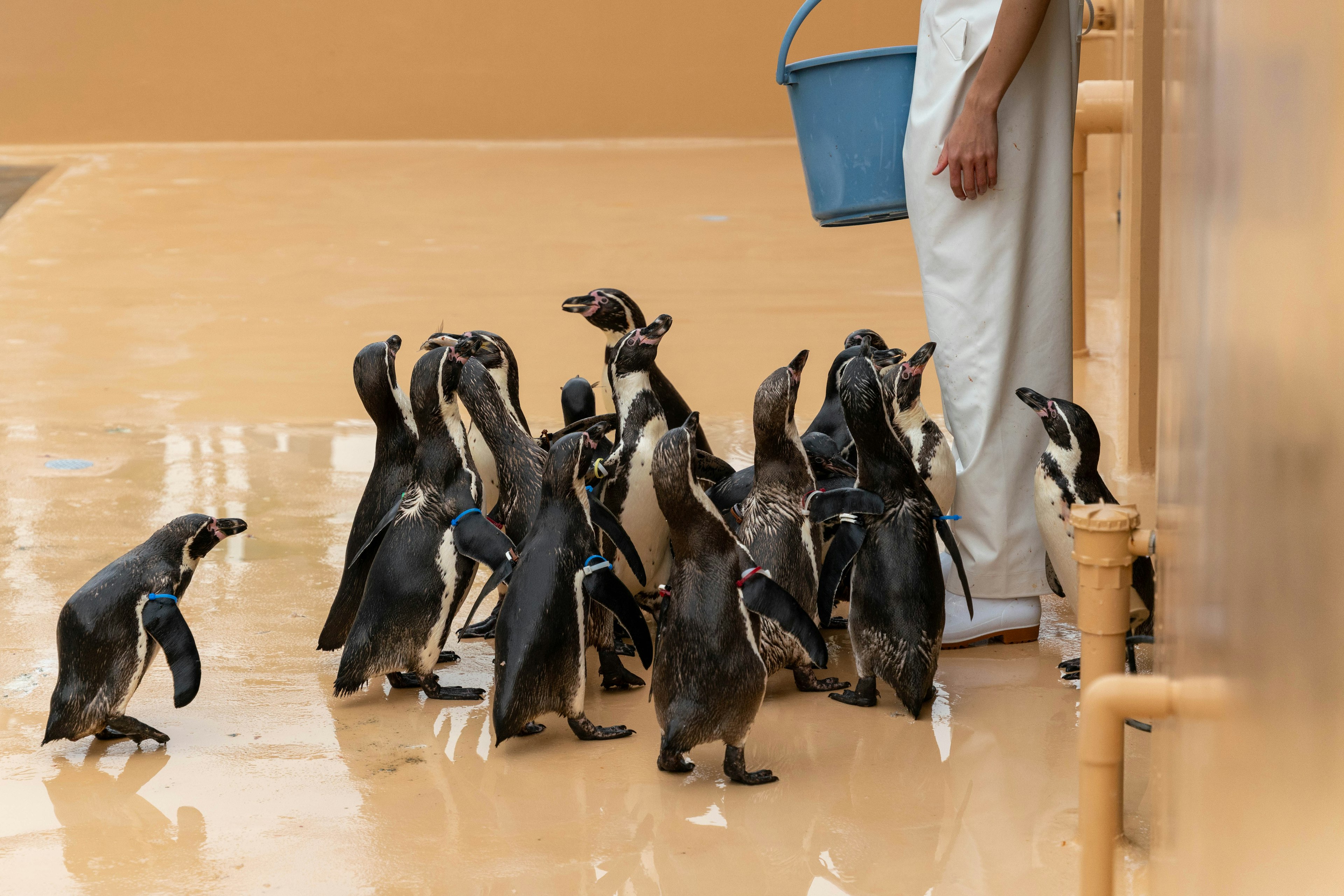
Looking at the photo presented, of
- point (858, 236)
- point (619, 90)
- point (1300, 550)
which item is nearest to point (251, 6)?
point (619, 90)

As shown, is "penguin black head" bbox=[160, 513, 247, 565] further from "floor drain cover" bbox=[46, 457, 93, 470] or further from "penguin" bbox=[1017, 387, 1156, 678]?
"floor drain cover" bbox=[46, 457, 93, 470]

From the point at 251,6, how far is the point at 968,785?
11463mm

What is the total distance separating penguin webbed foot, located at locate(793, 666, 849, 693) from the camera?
280 centimetres

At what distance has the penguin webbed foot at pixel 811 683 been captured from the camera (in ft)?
9.18

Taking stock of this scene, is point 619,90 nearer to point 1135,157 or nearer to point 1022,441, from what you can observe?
point 1135,157

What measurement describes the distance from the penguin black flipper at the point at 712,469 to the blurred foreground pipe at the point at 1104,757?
1.76 meters

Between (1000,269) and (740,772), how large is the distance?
1285 millimetres

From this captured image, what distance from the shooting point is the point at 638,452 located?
10.2 feet

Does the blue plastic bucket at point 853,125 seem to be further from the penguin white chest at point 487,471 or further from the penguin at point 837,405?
the penguin white chest at point 487,471

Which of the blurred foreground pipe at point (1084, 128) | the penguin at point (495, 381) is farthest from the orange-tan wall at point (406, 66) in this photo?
the penguin at point (495, 381)

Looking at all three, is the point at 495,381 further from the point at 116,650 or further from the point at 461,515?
the point at 116,650

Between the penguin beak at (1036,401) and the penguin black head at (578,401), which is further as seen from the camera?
the penguin black head at (578,401)

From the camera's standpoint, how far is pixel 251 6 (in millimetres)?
11844

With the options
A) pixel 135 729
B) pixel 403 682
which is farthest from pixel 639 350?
pixel 135 729
